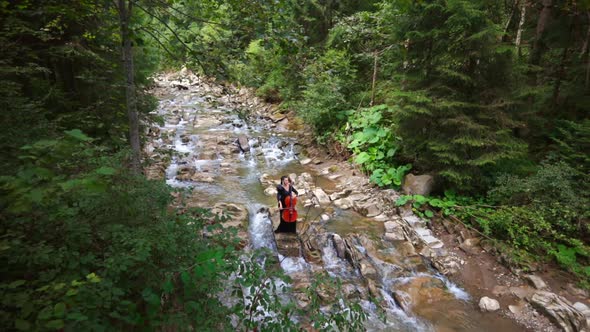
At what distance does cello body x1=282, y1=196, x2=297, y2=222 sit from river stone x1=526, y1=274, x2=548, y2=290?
489 cm

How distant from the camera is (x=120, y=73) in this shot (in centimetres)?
688

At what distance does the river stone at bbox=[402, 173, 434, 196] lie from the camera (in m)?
8.26

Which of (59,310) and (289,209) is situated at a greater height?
(59,310)

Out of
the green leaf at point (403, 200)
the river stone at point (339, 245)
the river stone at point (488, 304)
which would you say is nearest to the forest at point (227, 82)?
the green leaf at point (403, 200)

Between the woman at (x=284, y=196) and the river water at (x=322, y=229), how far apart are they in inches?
21.1

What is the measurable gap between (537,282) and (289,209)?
5109 mm

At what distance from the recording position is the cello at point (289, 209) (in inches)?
262

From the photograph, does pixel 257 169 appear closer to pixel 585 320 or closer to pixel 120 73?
pixel 120 73

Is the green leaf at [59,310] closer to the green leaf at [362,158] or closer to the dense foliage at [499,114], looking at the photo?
the dense foliage at [499,114]

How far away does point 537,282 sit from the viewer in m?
5.67

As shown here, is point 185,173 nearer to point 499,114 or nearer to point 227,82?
point 227,82

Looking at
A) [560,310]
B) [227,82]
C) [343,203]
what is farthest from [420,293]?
[227,82]

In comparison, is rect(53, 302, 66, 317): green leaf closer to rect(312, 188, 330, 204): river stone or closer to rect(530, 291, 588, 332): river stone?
rect(530, 291, 588, 332): river stone

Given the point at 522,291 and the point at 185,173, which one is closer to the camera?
the point at 522,291
